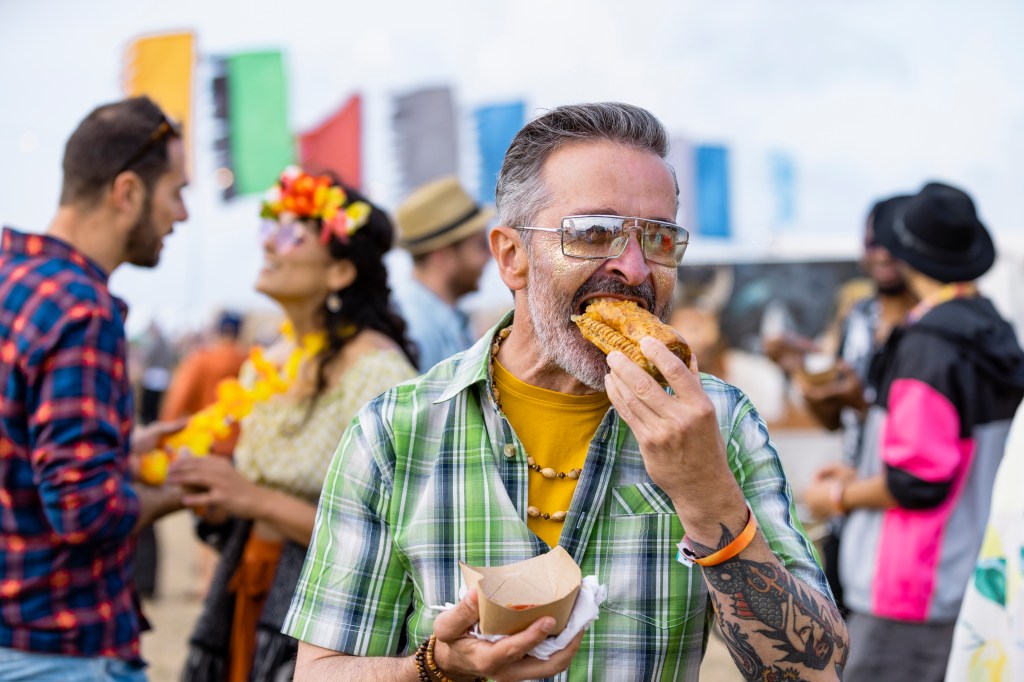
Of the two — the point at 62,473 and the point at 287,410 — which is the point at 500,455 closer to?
the point at 62,473

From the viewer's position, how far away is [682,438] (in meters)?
1.80

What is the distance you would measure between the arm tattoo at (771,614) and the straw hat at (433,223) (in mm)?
4125

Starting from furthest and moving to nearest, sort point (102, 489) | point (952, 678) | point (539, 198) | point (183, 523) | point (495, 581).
→ point (183, 523), point (102, 489), point (952, 678), point (539, 198), point (495, 581)

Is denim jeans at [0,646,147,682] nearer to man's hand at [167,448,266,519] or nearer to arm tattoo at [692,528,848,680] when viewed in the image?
A: man's hand at [167,448,266,519]

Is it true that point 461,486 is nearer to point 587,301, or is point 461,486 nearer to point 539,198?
point 587,301

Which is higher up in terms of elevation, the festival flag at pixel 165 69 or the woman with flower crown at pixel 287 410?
the festival flag at pixel 165 69

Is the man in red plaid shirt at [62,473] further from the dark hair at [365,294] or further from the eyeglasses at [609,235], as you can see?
the eyeglasses at [609,235]

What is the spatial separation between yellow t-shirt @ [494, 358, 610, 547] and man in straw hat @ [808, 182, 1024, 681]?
2.36 metres

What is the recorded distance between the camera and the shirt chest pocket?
206 cm

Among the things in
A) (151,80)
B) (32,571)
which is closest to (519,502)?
(32,571)

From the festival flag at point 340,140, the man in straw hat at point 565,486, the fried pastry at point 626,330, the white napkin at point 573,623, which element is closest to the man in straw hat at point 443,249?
the man in straw hat at point 565,486

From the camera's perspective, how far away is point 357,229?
4195mm

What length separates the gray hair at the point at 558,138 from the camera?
7.24 ft

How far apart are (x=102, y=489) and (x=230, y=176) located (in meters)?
8.45
